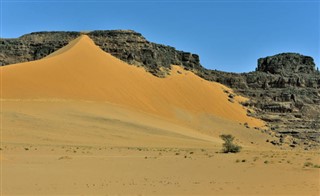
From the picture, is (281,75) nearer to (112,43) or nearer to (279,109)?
(279,109)

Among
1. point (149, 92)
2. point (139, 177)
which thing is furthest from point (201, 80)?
point (139, 177)

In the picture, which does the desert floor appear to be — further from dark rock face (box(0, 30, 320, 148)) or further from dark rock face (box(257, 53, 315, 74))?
dark rock face (box(257, 53, 315, 74))

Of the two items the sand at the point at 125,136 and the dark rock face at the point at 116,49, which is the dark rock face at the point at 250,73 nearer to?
the dark rock face at the point at 116,49

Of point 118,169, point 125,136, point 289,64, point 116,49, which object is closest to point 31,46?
point 116,49

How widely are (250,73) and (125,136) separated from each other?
3739 centimetres

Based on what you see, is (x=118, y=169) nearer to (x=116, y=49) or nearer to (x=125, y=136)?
(x=125, y=136)

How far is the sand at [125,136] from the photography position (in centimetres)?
1380

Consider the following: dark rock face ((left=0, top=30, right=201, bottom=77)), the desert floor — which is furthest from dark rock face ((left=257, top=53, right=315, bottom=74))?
the desert floor

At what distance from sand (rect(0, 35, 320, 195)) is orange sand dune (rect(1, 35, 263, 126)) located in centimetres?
14

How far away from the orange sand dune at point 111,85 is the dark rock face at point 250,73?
85.3 inches

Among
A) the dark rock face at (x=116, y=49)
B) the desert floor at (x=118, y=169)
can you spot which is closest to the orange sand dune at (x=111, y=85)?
the dark rock face at (x=116, y=49)

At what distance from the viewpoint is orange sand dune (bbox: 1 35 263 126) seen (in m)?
51.1

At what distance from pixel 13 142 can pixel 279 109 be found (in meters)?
40.7

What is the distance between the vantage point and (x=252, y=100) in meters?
64.8
